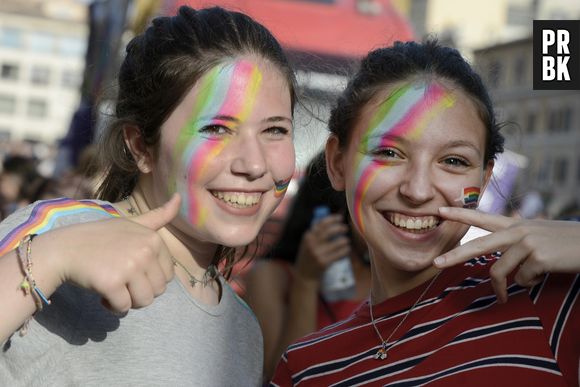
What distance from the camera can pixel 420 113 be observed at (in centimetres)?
245

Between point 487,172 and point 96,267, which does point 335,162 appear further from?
point 96,267

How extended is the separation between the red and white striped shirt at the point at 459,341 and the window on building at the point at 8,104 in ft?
250

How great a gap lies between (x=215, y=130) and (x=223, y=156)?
73 mm

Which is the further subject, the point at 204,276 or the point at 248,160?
the point at 204,276

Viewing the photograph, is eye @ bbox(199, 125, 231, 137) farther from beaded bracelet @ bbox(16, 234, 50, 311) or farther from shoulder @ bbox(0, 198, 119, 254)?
beaded bracelet @ bbox(16, 234, 50, 311)

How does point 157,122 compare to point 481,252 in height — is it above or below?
above

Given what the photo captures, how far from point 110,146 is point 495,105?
108 centimetres

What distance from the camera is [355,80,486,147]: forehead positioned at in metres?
2.42

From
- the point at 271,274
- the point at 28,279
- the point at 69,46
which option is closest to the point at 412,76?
the point at 28,279

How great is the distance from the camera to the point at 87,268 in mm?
1734

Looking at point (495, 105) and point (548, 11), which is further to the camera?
point (548, 11)

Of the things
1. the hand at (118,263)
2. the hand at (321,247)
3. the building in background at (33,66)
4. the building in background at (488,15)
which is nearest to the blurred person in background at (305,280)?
the hand at (321,247)

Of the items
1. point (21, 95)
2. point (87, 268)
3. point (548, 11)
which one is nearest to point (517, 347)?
point (87, 268)

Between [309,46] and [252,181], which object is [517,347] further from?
[309,46]
